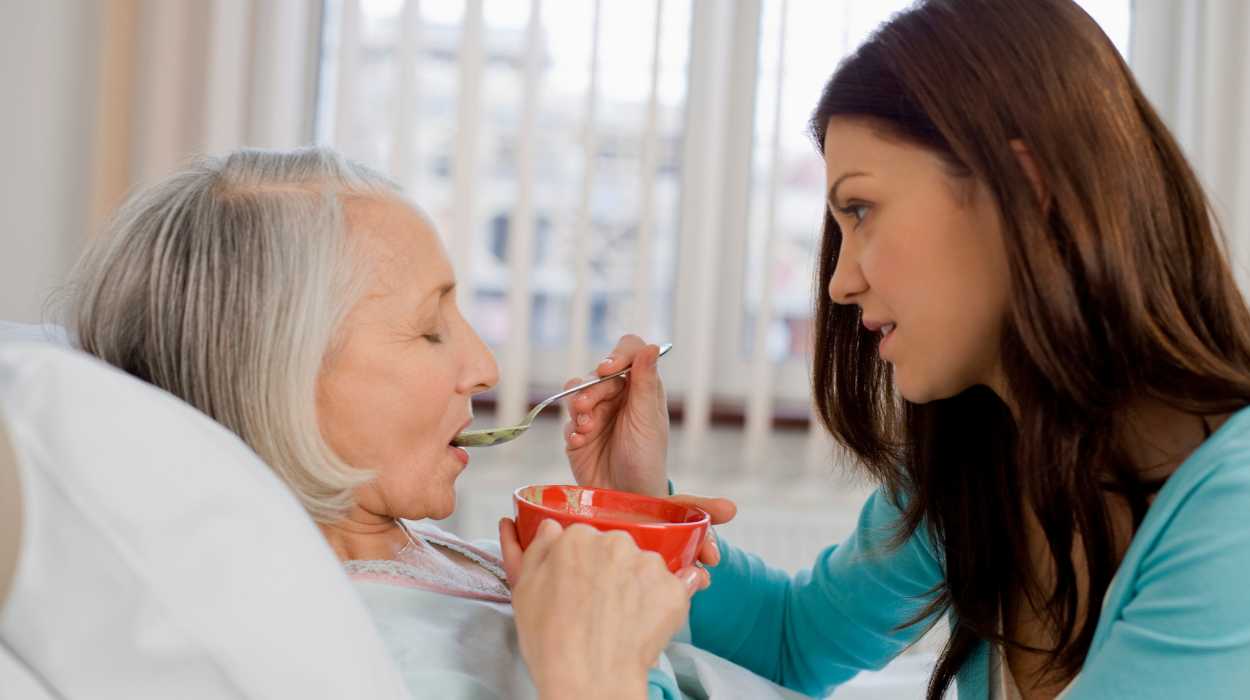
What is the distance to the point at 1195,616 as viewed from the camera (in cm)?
90

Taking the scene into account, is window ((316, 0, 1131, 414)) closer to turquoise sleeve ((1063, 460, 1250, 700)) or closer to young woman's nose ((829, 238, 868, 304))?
young woman's nose ((829, 238, 868, 304))

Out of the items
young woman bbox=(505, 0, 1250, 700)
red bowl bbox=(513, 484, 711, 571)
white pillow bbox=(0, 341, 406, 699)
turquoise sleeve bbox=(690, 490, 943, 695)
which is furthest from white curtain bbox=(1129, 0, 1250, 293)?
white pillow bbox=(0, 341, 406, 699)

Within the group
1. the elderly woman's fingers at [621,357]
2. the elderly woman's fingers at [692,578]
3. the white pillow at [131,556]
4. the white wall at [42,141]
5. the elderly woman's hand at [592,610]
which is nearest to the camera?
the white pillow at [131,556]

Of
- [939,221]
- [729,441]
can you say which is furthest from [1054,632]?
[729,441]

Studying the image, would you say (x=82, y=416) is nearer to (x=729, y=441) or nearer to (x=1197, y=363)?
(x=1197, y=363)

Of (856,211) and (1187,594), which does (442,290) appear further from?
(1187,594)

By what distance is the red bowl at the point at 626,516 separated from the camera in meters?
0.97

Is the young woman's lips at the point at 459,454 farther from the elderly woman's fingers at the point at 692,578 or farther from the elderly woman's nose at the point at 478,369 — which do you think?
the elderly woman's fingers at the point at 692,578

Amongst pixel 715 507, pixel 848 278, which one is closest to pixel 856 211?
pixel 848 278

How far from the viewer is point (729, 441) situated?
2.85m

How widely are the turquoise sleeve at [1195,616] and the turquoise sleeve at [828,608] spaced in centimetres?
49

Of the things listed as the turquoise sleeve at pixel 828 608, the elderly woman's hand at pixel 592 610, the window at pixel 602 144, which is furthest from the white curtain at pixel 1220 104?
the elderly woman's hand at pixel 592 610

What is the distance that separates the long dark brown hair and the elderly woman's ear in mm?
789

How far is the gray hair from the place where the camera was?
1.06 m
